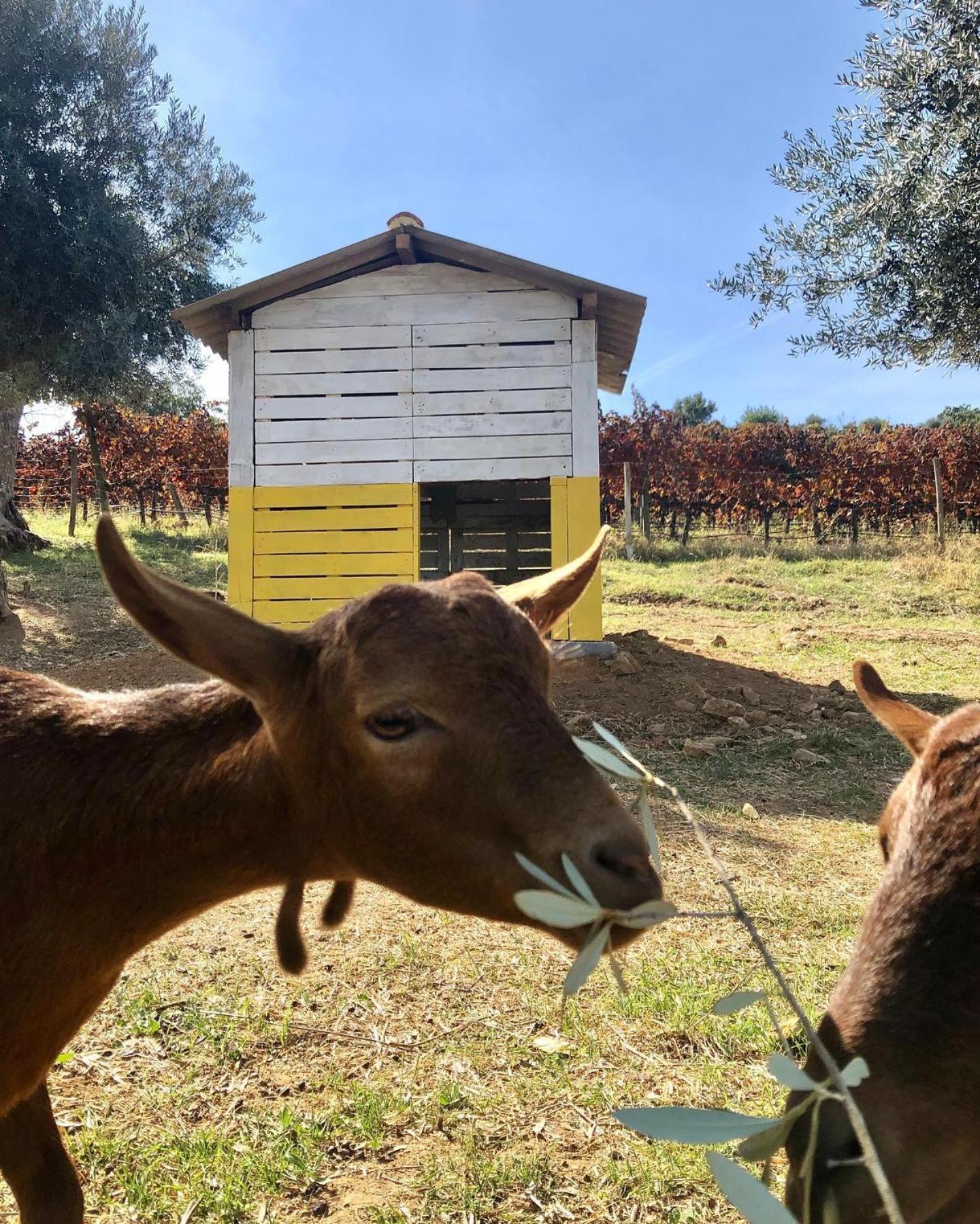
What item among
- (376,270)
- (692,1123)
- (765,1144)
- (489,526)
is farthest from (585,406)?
(692,1123)

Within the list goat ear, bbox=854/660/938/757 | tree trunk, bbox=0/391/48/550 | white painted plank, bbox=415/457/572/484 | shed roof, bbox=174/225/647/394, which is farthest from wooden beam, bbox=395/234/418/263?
goat ear, bbox=854/660/938/757

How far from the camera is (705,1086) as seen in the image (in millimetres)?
3025

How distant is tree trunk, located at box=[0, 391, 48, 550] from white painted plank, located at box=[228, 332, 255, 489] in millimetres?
3706

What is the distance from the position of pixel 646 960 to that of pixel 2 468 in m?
14.3

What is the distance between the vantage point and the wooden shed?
10.0m

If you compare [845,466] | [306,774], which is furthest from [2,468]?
[845,466]

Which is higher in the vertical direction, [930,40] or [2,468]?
[930,40]

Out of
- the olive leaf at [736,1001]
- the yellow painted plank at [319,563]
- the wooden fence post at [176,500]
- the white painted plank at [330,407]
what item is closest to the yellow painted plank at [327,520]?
the yellow painted plank at [319,563]

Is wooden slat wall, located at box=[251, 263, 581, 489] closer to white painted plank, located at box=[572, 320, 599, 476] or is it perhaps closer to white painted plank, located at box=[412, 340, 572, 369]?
white painted plank, located at box=[412, 340, 572, 369]

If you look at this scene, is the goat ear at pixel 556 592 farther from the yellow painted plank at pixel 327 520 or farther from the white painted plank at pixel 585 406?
the yellow painted plank at pixel 327 520

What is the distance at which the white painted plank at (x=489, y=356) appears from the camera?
32.9ft

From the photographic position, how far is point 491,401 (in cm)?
1002

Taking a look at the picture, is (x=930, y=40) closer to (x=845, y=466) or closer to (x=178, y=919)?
(x=178, y=919)

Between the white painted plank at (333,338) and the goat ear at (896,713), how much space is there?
28.5ft
